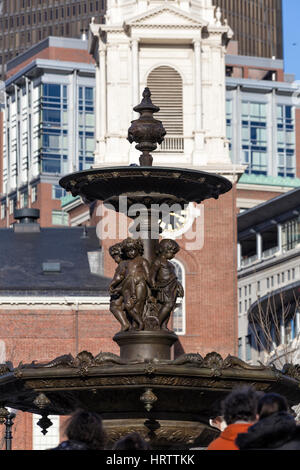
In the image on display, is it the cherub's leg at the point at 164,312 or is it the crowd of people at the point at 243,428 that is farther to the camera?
the cherub's leg at the point at 164,312

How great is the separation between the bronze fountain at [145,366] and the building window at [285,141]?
424 feet

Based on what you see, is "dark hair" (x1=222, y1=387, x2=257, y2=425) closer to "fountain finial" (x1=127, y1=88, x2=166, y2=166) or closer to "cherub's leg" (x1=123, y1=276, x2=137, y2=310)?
"cherub's leg" (x1=123, y1=276, x2=137, y2=310)

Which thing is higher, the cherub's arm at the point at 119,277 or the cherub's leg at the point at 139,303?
the cherub's arm at the point at 119,277

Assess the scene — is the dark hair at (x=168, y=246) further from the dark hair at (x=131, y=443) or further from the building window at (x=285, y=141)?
the building window at (x=285, y=141)

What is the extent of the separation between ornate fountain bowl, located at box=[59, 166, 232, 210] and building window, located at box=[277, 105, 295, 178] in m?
129

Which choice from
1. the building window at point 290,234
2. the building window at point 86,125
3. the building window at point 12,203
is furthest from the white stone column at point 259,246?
the building window at point 12,203

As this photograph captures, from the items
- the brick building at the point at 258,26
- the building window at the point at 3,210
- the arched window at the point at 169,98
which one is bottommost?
the arched window at the point at 169,98

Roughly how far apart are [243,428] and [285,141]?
5487 inches

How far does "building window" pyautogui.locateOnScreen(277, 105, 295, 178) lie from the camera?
151 metres

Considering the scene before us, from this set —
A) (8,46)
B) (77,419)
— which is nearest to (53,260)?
(77,419)

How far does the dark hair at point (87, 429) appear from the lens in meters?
12.8

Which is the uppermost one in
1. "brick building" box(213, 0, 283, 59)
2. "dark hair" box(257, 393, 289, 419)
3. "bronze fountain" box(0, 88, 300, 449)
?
"brick building" box(213, 0, 283, 59)

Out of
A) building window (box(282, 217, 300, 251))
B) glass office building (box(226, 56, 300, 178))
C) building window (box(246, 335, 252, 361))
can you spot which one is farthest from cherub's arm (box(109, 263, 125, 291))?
glass office building (box(226, 56, 300, 178))

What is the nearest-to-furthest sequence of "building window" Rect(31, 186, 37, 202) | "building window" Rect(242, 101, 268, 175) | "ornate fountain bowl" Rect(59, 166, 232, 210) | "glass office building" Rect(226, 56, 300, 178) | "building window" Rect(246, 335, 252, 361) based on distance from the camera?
"ornate fountain bowl" Rect(59, 166, 232, 210) < "building window" Rect(246, 335, 252, 361) < "building window" Rect(31, 186, 37, 202) < "glass office building" Rect(226, 56, 300, 178) < "building window" Rect(242, 101, 268, 175)
